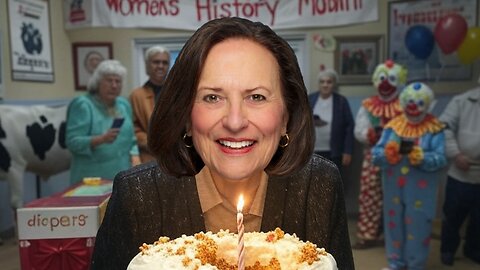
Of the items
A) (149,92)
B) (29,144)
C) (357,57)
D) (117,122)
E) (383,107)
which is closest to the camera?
(117,122)

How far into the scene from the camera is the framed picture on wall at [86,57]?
490 centimetres

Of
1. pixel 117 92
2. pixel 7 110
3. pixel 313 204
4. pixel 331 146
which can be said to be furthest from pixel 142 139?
pixel 313 204

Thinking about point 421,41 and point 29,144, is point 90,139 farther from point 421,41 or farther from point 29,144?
point 421,41

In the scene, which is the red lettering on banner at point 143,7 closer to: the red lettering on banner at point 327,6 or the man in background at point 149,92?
the red lettering on banner at point 327,6

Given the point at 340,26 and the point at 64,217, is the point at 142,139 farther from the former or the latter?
the point at 340,26

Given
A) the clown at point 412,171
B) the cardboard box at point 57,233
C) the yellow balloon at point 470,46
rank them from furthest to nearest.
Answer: the yellow balloon at point 470,46 < the clown at point 412,171 < the cardboard box at point 57,233

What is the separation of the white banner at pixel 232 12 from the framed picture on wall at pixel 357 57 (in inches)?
16.7

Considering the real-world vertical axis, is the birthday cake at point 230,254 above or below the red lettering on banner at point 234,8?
below

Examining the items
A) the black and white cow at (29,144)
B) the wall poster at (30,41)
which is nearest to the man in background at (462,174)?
the black and white cow at (29,144)

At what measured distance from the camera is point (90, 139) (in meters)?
2.75

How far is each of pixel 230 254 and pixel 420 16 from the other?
4116 millimetres

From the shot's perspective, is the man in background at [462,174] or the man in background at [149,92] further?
the man in background at [462,174]

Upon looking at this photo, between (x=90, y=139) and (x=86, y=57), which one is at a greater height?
(x=86, y=57)

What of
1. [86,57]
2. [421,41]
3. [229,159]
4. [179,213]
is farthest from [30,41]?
[229,159]
